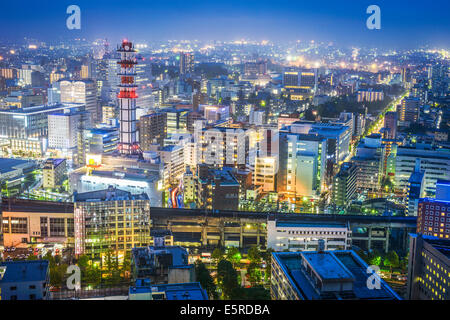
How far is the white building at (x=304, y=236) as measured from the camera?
6.51 m

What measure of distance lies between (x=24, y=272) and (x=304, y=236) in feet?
12.3

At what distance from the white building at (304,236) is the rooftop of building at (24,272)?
3.34 meters

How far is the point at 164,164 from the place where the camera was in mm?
9102

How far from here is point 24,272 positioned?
3586 mm

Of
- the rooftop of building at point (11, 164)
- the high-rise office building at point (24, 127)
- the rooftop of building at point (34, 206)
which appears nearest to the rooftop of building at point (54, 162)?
the rooftop of building at point (11, 164)

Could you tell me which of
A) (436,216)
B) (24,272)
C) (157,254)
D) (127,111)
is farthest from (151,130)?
(24,272)

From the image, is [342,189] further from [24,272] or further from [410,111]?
[410,111]

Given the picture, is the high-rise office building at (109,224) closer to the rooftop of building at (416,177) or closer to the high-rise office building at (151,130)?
the rooftop of building at (416,177)

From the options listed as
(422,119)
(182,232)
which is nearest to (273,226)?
(182,232)

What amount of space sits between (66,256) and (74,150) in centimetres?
593

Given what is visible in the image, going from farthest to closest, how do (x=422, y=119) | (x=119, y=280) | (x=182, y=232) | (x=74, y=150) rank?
1. (x=422, y=119)
2. (x=74, y=150)
3. (x=182, y=232)
4. (x=119, y=280)

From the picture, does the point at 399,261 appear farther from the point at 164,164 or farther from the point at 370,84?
the point at 370,84

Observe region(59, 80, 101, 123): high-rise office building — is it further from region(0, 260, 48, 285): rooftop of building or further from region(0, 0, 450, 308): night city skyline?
region(0, 260, 48, 285): rooftop of building
